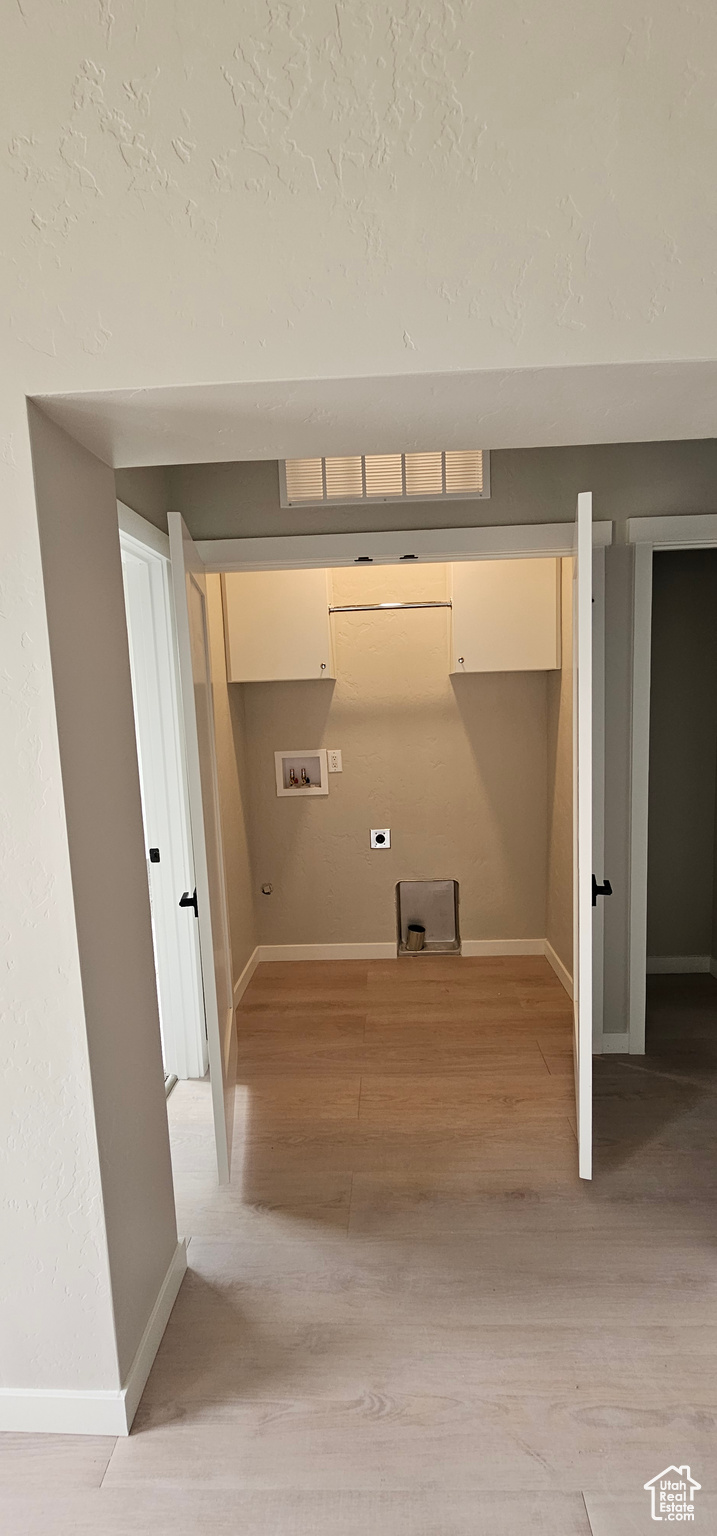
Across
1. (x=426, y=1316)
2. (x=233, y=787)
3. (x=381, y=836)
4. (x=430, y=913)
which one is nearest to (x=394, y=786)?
(x=381, y=836)

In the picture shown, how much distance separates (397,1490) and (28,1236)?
840 mm

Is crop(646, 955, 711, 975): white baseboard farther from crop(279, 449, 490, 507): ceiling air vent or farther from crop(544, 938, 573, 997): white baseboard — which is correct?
crop(279, 449, 490, 507): ceiling air vent

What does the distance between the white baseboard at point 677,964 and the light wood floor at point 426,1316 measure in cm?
89

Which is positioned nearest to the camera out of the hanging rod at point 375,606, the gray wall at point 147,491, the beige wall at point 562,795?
the gray wall at point 147,491

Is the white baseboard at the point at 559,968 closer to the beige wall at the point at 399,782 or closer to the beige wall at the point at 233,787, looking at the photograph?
the beige wall at the point at 399,782

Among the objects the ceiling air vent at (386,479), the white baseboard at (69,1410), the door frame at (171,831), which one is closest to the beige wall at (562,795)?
the ceiling air vent at (386,479)

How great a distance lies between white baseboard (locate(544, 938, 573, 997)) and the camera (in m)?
3.98

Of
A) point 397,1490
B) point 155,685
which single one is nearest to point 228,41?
point 155,685

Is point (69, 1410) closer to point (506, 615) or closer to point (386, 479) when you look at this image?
point (386, 479)

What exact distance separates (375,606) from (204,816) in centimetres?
216

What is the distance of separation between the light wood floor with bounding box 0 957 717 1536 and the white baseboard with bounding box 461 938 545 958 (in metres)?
1.20

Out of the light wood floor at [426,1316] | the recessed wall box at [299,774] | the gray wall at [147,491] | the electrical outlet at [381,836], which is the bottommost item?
the light wood floor at [426,1316]

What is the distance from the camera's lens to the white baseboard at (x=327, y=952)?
464 cm

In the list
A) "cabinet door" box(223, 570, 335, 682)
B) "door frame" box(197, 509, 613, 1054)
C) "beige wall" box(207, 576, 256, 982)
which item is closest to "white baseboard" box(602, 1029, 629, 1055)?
"door frame" box(197, 509, 613, 1054)
